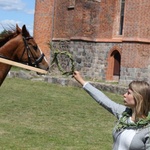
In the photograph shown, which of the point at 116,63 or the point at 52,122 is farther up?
the point at 116,63

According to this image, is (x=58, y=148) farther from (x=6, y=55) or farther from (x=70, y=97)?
(x=70, y=97)

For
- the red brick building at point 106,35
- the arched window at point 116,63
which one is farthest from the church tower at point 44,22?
the arched window at point 116,63

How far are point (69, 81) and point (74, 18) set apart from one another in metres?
5.86

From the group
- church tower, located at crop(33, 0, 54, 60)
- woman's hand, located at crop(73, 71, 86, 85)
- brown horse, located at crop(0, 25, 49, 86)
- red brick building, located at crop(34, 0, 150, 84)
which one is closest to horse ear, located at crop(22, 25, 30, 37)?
brown horse, located at crop(0, 25, 49, 86)

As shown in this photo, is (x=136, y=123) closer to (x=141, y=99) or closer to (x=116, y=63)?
(x=141, y=99)

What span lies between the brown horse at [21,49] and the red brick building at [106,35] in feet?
46.4

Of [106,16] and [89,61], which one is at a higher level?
[106,16]

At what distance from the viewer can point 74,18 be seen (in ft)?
81.8

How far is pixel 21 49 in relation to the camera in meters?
7.28

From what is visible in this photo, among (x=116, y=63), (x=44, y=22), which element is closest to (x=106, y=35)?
(x=116, y=63)

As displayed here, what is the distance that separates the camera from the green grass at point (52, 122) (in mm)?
8125

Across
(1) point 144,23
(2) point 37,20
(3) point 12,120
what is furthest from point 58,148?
(2) point 37,20

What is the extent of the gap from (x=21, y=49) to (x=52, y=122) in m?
3.60

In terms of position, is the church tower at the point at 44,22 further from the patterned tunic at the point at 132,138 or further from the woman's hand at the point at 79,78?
the patterned tunic at the point at 132,138
